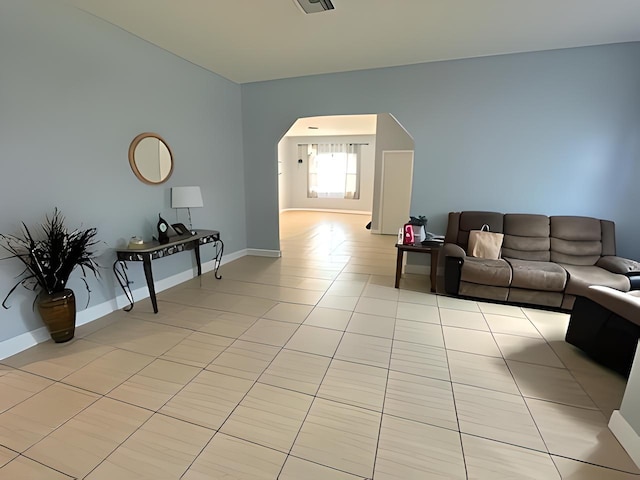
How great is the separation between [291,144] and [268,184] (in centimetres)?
638

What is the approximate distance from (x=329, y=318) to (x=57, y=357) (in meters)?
2.24

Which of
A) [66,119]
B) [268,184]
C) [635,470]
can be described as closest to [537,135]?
[635,470]

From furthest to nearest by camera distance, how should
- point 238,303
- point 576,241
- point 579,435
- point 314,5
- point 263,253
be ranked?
point 263,253
point 576,241
point 238,303
point 314,5
point 579,435

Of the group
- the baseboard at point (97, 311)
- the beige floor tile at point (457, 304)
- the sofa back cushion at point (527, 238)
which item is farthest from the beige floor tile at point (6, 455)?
the sofa back cushion at point (527, 238)

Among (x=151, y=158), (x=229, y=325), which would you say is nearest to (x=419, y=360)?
(x=229, y=325)

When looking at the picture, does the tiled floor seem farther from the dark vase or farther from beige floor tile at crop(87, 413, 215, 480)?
the dark vase

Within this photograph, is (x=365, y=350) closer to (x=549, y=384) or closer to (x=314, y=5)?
(x=549, y=384)

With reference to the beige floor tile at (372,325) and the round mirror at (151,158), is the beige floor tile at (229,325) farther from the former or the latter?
the round mirror at (151,158)

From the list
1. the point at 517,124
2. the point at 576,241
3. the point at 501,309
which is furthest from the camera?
the point at 517,124

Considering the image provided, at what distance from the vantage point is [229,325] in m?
2.82

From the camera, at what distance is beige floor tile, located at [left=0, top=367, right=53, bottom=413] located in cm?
186

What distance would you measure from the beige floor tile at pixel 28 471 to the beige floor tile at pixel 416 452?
1525 mm

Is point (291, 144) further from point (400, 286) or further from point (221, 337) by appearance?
point (221, 337)

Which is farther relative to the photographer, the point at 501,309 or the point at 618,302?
the point at 501,309
